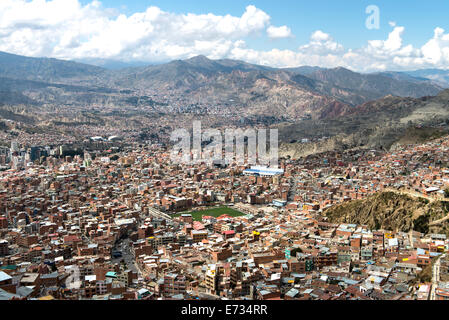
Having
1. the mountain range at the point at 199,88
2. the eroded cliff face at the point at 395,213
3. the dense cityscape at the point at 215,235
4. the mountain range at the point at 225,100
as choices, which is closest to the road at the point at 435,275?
the dense cityscape at the point at 215,235

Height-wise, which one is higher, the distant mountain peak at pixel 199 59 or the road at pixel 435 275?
the distant mountain peak at pixel 199 59

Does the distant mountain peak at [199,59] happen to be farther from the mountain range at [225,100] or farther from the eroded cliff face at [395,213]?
the eroded cliff face at [395,213]

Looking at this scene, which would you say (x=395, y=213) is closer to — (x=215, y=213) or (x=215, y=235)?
(x=215, y=235)

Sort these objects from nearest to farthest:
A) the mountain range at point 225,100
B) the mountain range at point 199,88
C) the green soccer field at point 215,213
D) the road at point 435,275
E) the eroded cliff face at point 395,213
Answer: the road at point 435,275 → the eroded cliff face at point 395,213 → the green soccer field at point 215,213 → the mountain range at point 225,100 → the mountain range at point 199,88

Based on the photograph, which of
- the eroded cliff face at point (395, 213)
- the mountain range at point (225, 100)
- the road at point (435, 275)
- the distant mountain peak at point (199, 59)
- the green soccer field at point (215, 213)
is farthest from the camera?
the distant mountain peak at point (199, 59)

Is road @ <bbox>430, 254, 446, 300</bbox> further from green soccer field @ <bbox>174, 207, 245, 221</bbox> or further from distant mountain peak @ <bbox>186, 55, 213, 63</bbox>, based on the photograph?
distant mountain peak @ <bbox>186, 55, 213, 63</bbox>

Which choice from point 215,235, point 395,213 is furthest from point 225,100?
point 395,213

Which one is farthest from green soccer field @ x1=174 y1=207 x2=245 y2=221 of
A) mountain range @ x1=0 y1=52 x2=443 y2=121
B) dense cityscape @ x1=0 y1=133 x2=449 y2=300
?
mountain range @ x1=0 y1=52 x2=443 y2=121
